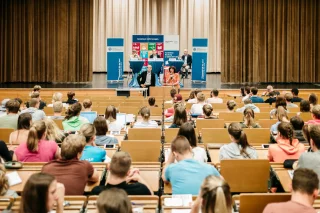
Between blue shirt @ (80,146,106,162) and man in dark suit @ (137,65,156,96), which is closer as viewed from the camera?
blue shirt @ (80,146,106,162)

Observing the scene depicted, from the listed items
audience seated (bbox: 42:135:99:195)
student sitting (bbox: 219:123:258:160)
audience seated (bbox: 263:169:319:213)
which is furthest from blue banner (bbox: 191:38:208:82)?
audience seated (bbox: 263:169:319:213)

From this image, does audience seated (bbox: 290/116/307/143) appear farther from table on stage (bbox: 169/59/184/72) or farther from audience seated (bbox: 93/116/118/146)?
table on stage (bbox: 169/59/184/72)

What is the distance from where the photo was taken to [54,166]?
452 cm

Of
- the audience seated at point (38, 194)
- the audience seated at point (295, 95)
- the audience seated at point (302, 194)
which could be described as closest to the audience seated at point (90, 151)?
the audience seated at point (38, 194)

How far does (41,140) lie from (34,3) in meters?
14.7

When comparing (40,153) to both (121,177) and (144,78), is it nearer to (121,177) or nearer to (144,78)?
(121,177)

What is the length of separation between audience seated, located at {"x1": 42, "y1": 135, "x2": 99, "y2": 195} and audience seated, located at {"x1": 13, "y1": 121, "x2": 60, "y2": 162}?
104 centimetres

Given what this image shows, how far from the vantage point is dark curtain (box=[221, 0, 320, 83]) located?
62.2 ft

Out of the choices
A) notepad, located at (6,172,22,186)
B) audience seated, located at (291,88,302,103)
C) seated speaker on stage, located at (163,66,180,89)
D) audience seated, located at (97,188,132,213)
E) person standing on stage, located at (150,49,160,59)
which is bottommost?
notepad, located at (6,172,22,186)

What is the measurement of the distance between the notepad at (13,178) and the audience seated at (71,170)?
391mm

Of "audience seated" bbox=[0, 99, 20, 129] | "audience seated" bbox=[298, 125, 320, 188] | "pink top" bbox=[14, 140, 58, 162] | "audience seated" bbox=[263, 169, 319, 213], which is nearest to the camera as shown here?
"audience seated" bbox=[263, 169, 319, 213]

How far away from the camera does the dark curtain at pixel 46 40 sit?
1914 centimetres

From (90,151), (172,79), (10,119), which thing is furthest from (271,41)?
(90,151)

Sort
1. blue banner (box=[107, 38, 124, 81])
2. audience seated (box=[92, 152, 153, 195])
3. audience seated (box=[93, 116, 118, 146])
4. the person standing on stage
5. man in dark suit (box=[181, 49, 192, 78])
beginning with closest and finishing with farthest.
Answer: audience seated (box=[92, 152, 153, 195]) < audience seated (box=[93, 116, 118, 146]) < blue banner (box=[107, 38, 124, 81]) < the person standing on stage < man in dark suit (box=[181, 49, 192, 78])
